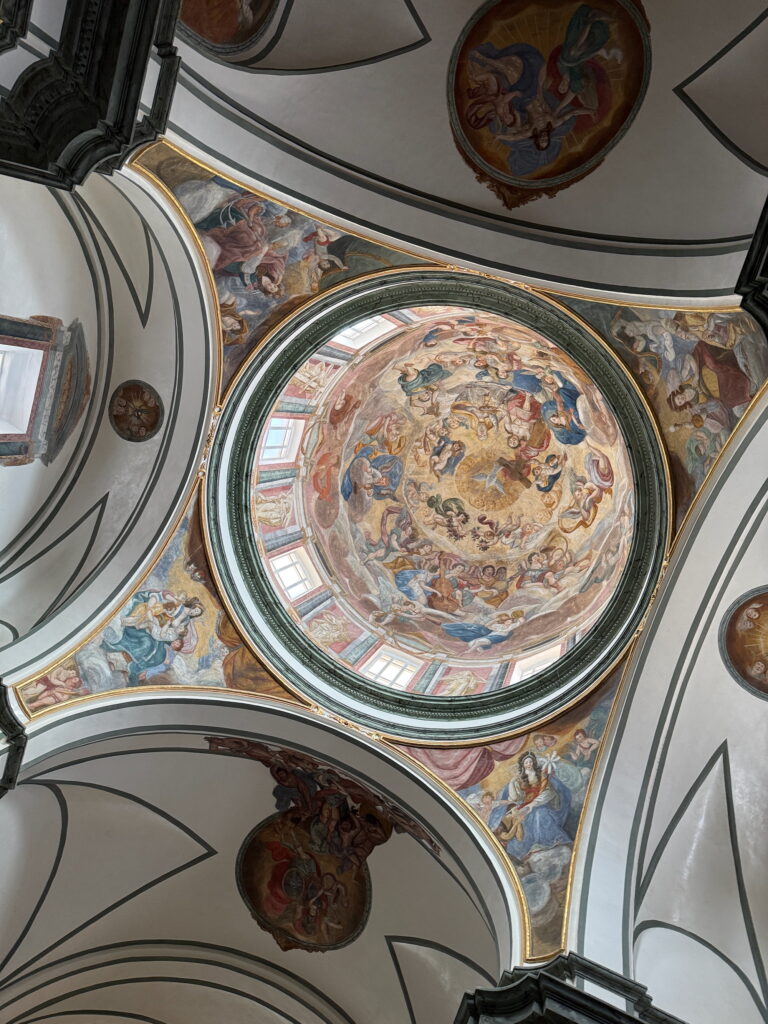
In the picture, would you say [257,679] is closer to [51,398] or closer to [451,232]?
[51,398]

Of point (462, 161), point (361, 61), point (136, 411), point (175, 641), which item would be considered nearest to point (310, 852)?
point (175, 641)

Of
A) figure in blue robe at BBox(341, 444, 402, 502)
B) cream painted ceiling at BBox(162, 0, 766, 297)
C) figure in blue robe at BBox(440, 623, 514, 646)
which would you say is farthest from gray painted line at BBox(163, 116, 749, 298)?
figure in blue robe at BBox(440, 623, 514, 646)

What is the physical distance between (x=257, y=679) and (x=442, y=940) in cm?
471

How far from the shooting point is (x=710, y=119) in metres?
8.35

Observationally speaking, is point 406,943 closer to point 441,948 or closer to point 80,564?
point 441,948

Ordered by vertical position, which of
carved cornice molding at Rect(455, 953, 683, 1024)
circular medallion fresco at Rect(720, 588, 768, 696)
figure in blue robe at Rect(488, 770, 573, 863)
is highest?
circular medallion fresco at Rect(720, 588, 768, 696)

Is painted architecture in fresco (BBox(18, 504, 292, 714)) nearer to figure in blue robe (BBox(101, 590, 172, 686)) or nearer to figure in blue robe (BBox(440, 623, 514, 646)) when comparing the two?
figure in blue robe (BBox(101, 590, 172, 686))

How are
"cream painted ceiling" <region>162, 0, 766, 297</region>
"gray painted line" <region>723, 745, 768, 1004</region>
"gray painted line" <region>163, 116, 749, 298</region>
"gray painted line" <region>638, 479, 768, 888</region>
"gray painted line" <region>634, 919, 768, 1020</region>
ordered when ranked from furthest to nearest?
"gray painted line" <region>638, 479, 768, 888</region> → "gray painted line" <region>723, 745, 768, 1004</region> → "gray painted line" <region>634, 919, 768, 1020</region> → "gray painted line" <region>163, 116, 749, 298</region> → "cream painted ceiling" <region>162, 0, 766, 297</region>

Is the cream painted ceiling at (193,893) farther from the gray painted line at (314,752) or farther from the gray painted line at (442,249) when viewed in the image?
the gray painted line at (442,249)

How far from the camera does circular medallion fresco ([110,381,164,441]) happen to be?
11.3 meters

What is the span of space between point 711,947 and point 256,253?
31.5 feet

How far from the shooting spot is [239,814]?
13.6m

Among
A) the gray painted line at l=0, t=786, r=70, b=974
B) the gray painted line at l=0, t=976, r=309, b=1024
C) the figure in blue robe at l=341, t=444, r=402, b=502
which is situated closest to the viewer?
the gray painted line at l=0, t=786, r=70, b=974

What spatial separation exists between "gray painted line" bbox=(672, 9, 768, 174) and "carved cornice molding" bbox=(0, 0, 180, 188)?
15.2 feet
